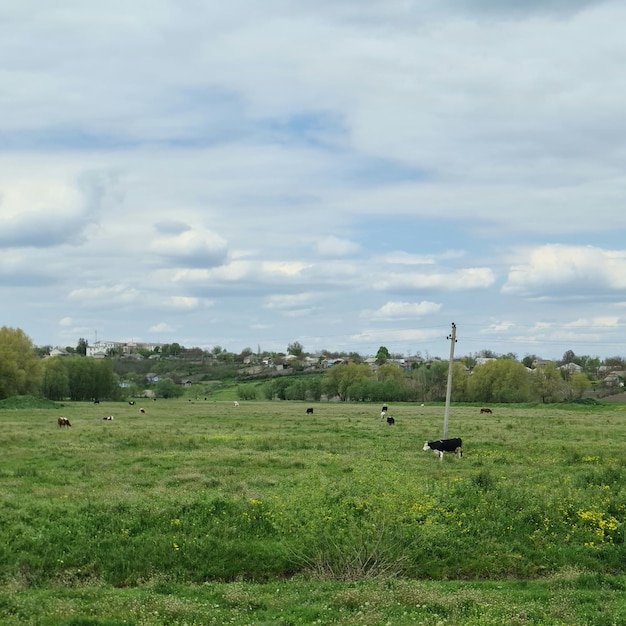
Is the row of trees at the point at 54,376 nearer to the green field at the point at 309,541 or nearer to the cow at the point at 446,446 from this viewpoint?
the green field at the point at 309,541

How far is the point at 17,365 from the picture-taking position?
108m

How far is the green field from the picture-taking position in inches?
542

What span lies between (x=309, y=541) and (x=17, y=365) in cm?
10052

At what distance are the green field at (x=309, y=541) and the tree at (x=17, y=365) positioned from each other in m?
80.9

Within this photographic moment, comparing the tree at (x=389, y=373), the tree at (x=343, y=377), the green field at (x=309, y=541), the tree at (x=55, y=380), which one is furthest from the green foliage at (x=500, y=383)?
the green field at (x=309, y=541)

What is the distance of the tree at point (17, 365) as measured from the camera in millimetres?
104250

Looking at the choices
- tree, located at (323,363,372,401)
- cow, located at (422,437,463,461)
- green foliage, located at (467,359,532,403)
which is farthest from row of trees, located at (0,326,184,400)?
cow, located at (422,437,463,461)

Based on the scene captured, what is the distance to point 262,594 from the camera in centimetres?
1506

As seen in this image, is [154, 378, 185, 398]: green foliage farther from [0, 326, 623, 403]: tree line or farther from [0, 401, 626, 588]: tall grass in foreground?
[0, 401, 626, 588]: tall grass in foreground

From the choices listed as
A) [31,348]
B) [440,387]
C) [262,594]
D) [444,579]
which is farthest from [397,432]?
[440,387]

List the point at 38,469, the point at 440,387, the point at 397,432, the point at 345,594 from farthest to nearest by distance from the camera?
the point at 440,387, the point at 397,432, the point at 38,469, the point at 345,594

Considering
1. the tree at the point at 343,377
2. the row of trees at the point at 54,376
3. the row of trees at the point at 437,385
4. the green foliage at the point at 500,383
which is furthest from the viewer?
the tree at the point at 343,377

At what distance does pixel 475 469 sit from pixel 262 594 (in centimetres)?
1577

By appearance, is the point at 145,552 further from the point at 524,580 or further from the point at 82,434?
the point at 82,434
